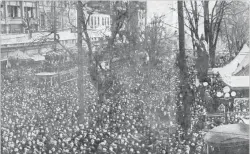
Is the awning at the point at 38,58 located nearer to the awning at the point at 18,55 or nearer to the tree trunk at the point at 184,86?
the awning at the point at 18,55

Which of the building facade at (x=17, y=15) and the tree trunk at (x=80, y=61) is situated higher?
the building facade at (x=17, y=15)

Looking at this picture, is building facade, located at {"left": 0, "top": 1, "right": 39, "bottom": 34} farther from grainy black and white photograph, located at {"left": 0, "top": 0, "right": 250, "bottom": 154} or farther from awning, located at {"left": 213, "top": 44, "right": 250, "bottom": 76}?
awning, located at {"left": 213, "top": 44, "right": 250, "bottom": 76}

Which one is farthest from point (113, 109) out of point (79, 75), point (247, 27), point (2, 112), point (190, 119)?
point (247, 27)

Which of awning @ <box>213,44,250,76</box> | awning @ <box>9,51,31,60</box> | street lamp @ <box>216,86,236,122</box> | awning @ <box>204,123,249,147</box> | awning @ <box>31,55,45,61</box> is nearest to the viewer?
awning @ <box>204,123,249,147</box>

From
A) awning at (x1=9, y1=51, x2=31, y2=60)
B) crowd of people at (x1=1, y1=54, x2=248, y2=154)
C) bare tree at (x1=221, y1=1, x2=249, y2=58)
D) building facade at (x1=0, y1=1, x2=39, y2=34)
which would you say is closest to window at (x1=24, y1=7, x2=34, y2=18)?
building facade at (x1=0, y1=1, x2=39, y2=34)

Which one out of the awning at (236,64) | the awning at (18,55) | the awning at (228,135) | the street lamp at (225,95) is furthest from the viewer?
the street lamp at (225,95)

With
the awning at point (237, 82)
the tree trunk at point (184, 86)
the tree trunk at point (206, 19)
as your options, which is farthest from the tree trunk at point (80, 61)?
the awning at point (237, 82)
